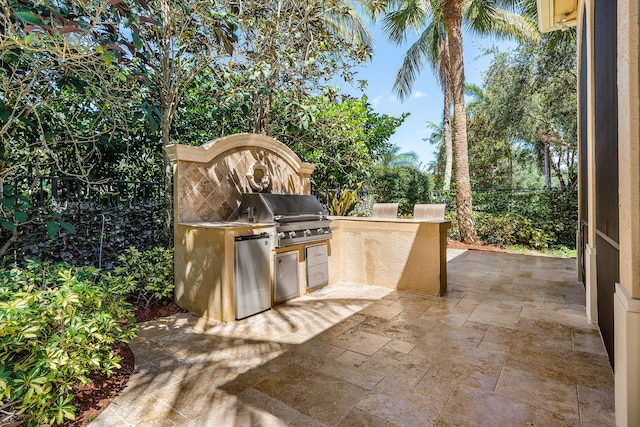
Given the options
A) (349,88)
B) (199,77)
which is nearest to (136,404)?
(199,77)

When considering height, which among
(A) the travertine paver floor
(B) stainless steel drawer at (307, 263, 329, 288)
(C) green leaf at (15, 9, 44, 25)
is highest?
(C) green leaf at (15, 9, 44, 25)

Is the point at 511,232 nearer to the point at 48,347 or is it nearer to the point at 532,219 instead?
the point at 532,219

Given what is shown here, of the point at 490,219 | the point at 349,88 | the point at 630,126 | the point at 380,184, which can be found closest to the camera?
the point at 630,126

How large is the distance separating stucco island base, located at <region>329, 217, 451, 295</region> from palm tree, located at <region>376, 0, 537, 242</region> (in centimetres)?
508

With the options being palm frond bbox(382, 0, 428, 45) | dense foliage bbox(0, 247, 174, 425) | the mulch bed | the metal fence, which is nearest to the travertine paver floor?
the mulch bed

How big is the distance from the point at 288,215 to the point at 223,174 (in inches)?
42.1

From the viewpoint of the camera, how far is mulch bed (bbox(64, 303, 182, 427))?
198 cm

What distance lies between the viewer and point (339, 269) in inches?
207

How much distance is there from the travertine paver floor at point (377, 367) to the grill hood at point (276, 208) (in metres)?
1.11

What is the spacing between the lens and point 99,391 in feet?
7.35

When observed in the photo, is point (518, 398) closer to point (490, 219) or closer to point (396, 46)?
point (490, 219)

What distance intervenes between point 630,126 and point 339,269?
405 centimetres

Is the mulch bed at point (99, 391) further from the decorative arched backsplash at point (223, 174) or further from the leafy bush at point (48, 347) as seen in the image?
the decorative arched backsplash at point (223, 174)

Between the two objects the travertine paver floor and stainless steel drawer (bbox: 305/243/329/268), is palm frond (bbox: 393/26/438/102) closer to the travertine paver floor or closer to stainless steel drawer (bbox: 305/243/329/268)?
stainless steel drawer (bbox: 305/243/329/268)
